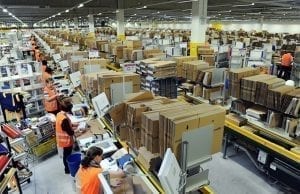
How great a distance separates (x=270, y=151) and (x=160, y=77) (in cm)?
307

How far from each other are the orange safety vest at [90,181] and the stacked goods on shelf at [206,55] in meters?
8.56

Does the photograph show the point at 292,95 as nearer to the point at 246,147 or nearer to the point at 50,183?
the point at 246,147

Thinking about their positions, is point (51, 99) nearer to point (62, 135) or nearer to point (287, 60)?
point (62, 135)

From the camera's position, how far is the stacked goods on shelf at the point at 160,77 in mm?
6648

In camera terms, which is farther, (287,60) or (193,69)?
(287,60)

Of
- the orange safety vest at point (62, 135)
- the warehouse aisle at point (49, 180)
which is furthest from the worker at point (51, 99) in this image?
the orange safety vest at point (62, 135)

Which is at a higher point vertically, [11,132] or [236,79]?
[236,79]

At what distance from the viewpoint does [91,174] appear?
3.11 m

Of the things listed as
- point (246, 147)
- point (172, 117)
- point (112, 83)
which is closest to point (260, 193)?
point (246, 147)

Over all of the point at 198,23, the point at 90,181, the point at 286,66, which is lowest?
the point at 90,181

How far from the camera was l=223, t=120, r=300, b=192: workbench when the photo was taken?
443 cm

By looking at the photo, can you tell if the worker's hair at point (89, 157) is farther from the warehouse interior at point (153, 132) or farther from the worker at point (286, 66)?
the worker at point (286, 66)

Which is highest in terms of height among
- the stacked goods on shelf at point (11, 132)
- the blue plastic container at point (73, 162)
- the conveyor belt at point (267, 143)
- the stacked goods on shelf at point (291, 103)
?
the stacked goods on shelf at point (291, 103)

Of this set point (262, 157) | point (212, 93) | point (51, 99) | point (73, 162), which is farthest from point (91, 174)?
point (51, 99)
